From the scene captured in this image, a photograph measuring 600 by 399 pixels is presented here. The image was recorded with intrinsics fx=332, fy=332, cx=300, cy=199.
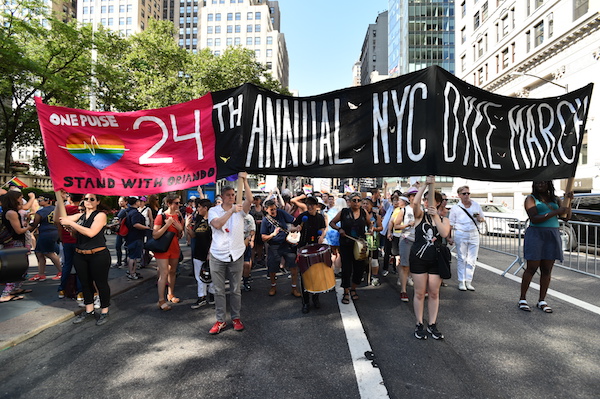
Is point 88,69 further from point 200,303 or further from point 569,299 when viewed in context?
point 569,299

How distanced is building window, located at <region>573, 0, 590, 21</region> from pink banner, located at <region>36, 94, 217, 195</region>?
1253 inches

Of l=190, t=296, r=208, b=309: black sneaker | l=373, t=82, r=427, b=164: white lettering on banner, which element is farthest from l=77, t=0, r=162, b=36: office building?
l=373, t=82, r=427, b=164: white lettering on banner

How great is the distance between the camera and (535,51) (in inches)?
1130

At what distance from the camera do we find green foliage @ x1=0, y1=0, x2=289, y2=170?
17.9 meters

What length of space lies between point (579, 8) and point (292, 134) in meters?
31.9

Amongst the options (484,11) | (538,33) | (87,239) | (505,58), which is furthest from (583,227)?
(484,11)

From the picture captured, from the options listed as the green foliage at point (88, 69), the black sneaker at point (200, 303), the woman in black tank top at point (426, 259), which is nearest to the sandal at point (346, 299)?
the woman in black tank top at point (426, 259)

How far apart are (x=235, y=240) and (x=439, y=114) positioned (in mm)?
2927

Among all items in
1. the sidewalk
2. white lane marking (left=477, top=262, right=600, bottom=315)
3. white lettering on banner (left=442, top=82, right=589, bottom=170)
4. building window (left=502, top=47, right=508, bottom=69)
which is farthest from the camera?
building window (left=502, top=47, right=508, bottom=69)

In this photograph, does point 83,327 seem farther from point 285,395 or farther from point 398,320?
point 398,320

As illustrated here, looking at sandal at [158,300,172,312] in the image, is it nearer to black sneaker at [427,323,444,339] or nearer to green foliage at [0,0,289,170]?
black sneaker at [427,323,444,339]

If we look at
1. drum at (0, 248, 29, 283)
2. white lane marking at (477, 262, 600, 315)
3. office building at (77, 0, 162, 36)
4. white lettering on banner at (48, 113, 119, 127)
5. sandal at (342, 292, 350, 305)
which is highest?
office building at (77, 0, 162, 36)

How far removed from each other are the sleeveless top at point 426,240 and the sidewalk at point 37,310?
16.4 feet

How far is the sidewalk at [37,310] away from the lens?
424 cm
